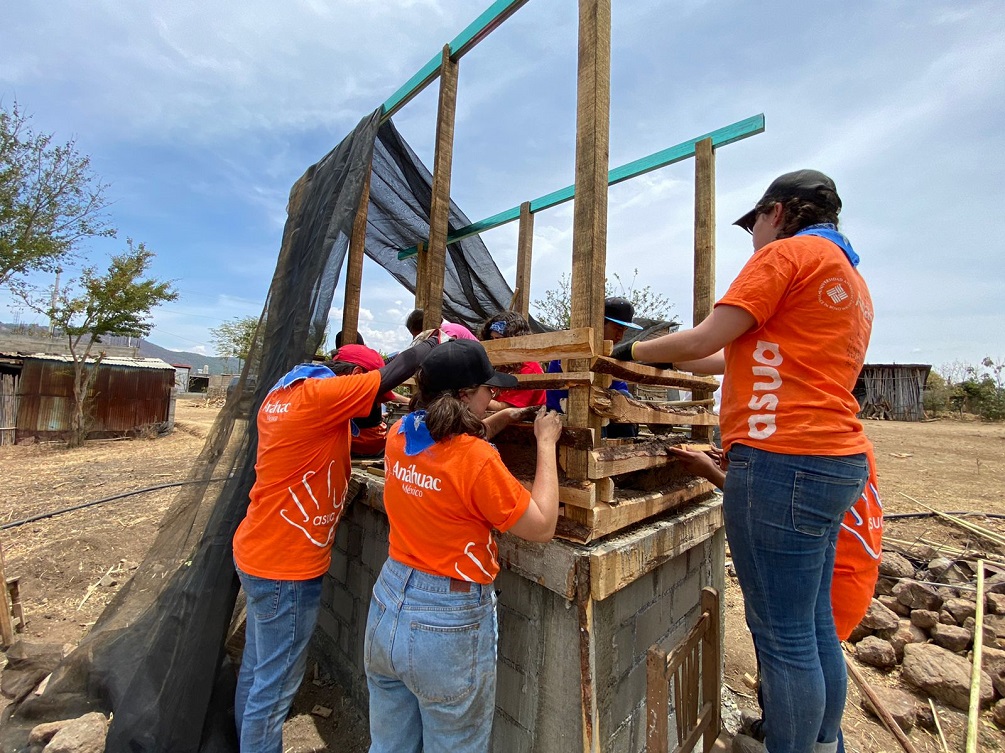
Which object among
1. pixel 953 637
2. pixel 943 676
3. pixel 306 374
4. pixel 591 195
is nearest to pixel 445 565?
pixel 306 374

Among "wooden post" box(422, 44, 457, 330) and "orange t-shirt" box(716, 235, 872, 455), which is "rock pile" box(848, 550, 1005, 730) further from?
"wooden post" box(422, 44, 457, 330)

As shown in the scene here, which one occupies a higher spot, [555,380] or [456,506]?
[555,380]

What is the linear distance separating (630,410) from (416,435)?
93cm

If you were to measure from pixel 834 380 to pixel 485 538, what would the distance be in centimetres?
134

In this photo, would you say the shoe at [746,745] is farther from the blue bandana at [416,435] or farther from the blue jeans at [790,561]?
the blue bandana at [416,435]

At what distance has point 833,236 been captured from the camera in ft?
5.70

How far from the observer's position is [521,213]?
5398 mm

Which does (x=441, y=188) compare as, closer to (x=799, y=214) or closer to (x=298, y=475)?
(x=298, y=475)

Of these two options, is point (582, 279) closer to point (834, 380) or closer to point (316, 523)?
point (834, 380)

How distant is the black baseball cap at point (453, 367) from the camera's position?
6.25 ft

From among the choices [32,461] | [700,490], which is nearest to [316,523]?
[700,490]

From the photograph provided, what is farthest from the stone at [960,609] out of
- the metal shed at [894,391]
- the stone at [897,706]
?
the metal shed at [894,391]

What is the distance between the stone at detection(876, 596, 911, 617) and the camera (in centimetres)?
454

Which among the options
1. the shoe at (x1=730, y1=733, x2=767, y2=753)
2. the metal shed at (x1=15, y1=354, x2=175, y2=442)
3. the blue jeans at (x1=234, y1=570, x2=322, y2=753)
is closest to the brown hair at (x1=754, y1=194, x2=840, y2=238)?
the shoe at (x1=730, y1=733, x2=767, y2=753)
